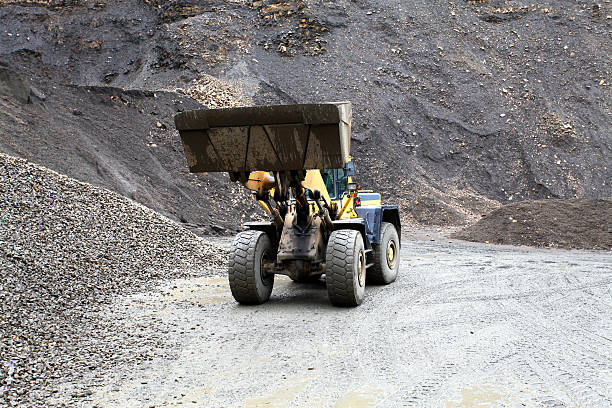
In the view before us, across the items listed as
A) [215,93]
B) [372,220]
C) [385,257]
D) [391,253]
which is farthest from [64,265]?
[215,93]

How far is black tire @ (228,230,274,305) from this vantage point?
743 cm

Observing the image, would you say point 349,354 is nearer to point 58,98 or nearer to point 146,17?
point 58,98

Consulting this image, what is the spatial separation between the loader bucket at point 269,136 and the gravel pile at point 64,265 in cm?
229

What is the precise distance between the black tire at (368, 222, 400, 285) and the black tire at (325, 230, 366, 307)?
1.49m

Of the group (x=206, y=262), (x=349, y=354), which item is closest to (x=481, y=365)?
(x=349, y=354)

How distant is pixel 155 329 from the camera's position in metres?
6.51

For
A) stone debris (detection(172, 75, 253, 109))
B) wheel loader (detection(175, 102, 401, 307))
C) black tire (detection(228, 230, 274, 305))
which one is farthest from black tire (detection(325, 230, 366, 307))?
stone debris (detection(172, 75, 253, 109))

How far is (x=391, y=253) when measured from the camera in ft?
30.8

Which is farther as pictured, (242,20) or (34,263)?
(242,20)

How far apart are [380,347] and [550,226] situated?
1107 centimetres

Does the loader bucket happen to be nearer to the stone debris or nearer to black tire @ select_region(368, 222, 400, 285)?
black tire @ select_region(368, 222, 400, 285)

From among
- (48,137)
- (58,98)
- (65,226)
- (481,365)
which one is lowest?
(481,365)

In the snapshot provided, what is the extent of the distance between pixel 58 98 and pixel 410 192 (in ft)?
41.1

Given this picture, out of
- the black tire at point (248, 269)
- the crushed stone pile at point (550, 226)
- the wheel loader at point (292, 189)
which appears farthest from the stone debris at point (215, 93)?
the black tire at point (248, 269)
